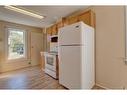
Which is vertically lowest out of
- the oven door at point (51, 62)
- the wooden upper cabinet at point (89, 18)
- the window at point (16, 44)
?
the oven door at point (51, 62)

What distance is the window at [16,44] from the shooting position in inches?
188

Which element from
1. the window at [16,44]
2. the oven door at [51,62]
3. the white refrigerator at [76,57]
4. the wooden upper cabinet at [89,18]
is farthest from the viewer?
the window at [16,44]

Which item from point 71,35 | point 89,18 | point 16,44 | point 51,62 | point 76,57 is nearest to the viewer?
point 76,57

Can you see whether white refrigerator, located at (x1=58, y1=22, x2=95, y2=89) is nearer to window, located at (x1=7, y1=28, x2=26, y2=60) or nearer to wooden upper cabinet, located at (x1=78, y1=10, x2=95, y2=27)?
wooden upper cabinet, located at (x1=78, y1=10, x2=95, y2=27)

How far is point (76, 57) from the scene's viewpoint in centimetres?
238

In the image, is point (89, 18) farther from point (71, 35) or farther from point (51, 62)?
point (51, 62)

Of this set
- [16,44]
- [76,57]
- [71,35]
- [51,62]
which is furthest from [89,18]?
[16,44]

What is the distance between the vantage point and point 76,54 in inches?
93.3

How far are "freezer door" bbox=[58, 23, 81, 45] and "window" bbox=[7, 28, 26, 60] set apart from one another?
2917 millimetres

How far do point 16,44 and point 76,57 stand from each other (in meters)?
3.66

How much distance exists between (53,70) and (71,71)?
131cm

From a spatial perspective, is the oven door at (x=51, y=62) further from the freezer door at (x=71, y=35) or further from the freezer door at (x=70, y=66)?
the freezer door at (x=71, y=35)

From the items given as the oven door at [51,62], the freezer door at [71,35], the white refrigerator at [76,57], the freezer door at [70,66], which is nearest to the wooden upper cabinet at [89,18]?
the white refrigerator at [76,57]
